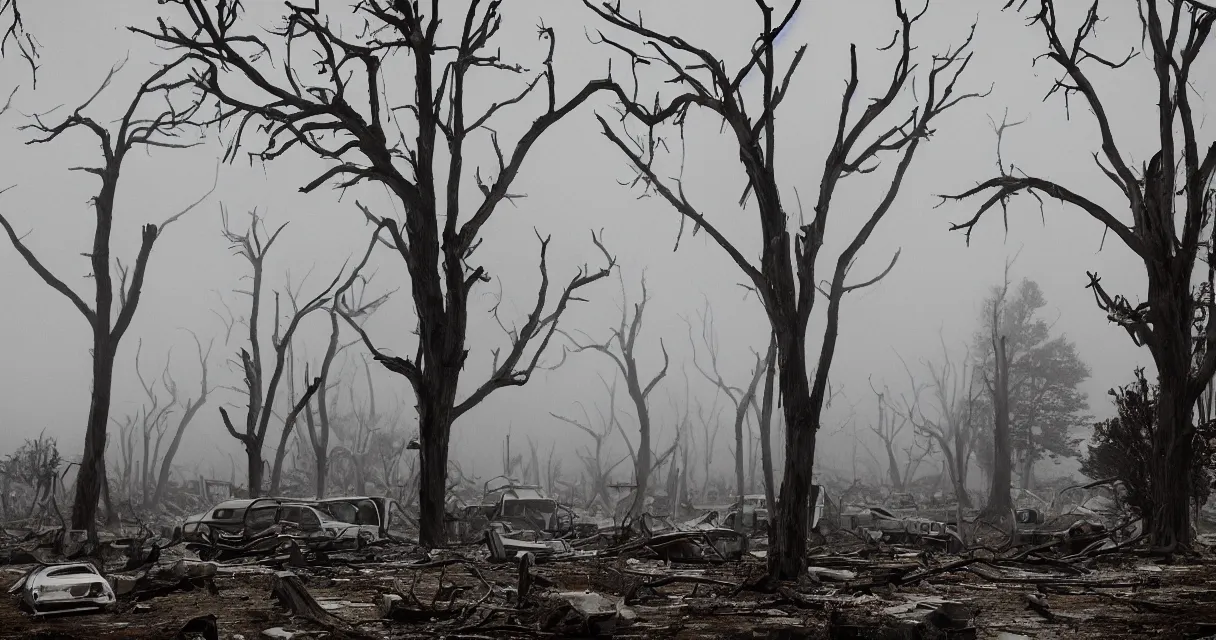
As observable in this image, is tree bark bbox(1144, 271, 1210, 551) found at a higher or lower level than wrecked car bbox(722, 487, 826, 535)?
higher

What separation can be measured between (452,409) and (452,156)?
3820mm

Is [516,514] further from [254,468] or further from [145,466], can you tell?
[145,466]

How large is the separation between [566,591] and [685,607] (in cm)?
117

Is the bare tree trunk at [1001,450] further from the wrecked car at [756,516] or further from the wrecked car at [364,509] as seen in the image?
the wrecked car at [364,509]

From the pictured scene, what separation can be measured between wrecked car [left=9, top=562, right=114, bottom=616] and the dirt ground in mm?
175

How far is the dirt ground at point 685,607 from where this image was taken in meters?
7.39

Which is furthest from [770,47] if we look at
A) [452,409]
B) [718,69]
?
[452,409]

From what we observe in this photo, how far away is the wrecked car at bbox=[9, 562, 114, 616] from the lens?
8.87 meters

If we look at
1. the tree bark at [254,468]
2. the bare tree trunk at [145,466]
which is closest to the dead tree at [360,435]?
the bare tree trunk at [145,466]

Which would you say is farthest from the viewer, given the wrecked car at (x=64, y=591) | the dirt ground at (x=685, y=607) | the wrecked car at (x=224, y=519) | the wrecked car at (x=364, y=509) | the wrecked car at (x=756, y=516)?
the wrecked car at (x=756, y=516)

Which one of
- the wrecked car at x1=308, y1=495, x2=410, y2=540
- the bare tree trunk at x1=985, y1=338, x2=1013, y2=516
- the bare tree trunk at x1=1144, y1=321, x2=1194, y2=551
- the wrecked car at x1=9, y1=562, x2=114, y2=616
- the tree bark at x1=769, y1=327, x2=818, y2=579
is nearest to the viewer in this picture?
the wrecked car at x1=9, y1=562, x2=114, y2=616

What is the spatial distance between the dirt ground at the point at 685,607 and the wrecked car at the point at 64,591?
18 cm

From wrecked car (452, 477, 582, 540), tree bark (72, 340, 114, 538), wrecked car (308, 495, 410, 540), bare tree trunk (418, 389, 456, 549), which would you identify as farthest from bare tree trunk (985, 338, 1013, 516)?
tree bark (72, 340, 114, 538)

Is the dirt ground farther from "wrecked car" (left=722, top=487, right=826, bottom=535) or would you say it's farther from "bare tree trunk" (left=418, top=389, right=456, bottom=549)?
"wrecked car" (left=722, top=487, right=826, bottom=535)
